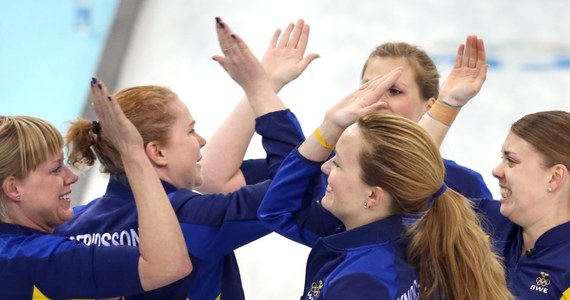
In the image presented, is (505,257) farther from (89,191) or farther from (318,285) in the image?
(89,191)

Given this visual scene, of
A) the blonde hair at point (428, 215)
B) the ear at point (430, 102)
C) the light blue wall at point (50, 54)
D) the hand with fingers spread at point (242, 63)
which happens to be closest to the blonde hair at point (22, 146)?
the hand with fingers spread at point (242, 63)

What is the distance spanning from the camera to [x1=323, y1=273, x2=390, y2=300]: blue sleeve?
1.71 m

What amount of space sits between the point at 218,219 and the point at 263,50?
2.33m

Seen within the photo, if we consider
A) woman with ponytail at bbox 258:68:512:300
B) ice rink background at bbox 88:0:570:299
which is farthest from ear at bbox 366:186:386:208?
ice rink background at bbox 88:0:570:299

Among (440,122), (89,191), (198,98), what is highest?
(440,122)

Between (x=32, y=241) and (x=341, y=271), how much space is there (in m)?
0.61

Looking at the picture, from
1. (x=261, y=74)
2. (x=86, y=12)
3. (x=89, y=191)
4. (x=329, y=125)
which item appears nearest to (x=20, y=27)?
(x=86, y=12)

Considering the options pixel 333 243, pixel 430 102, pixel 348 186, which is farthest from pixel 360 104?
pixel 430 102

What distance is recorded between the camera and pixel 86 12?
4590 mm

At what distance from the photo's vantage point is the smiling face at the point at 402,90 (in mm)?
2467

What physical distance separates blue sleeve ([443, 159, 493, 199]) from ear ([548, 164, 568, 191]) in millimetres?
273

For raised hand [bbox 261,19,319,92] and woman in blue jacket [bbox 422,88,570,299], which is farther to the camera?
raised hand [bbox 261,19,319,92]

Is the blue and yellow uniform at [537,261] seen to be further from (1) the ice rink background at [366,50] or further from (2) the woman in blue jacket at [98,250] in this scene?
(1) the ice rink background at [366,50]

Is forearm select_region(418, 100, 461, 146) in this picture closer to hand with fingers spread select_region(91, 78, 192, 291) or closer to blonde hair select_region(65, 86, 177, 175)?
blonde hair select_region(65, 86, 177, 175)
